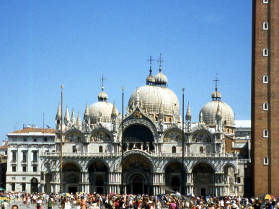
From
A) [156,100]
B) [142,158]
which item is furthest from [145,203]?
[156,100]

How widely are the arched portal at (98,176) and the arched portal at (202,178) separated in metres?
13.6

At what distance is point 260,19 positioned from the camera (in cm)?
7325

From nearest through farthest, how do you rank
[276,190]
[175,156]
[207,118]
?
[276,190], [175,156], [207,118]

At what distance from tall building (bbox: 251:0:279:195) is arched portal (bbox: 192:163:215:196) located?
1836 cm

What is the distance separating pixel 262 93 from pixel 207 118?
34323 mm

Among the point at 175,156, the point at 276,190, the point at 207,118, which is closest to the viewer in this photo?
the point at 276,190

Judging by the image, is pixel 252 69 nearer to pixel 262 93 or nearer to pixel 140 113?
pixel 262 93

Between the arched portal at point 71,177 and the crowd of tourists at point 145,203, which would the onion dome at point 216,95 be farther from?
the crowd of tourists at point 145,203

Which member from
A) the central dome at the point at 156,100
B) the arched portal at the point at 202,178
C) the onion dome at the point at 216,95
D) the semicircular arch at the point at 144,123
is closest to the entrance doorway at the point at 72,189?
the semicircular arch at the point at 144,123

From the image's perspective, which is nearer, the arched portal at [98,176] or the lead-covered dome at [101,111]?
the arched portal at [98,176]

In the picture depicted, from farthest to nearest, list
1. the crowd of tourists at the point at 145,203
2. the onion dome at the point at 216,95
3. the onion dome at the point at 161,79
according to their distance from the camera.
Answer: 1. the onion dome at the point at 216,95
2. the onion dome at the point at 161,79
3. the crowd of tourists at the point at 145,203

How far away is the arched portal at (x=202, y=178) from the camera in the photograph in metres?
89.9

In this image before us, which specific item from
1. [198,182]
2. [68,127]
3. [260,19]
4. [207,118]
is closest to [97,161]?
[68,127]

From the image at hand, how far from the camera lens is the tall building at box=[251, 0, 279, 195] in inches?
2808
